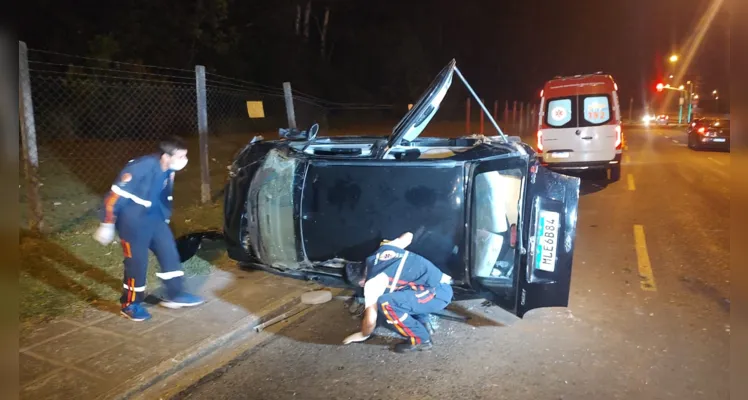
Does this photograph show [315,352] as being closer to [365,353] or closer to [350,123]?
[365,353]

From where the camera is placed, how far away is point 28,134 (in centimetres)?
576

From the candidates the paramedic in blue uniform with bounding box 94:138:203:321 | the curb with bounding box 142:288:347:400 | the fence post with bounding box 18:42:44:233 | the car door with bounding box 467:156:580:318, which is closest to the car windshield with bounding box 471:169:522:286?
the car door with bounding box 467:156:580:318

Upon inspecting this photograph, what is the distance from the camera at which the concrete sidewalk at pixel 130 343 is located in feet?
11.4

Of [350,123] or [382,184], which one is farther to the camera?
[350,123]

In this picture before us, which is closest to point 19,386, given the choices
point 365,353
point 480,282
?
point 365,353

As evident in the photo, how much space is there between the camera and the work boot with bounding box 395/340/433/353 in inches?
159

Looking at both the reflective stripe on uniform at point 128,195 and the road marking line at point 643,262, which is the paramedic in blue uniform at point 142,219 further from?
the road marking line at point 643,262

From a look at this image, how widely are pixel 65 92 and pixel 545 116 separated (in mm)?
11276

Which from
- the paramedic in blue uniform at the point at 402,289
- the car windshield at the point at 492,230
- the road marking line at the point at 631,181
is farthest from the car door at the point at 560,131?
the paramedic in blue uniform at the point at 402,289

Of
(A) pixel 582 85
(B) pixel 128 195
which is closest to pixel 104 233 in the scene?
(B) pixel 128 195

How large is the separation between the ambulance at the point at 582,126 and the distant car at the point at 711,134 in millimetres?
9678

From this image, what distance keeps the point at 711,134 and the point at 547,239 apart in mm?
A: 18663

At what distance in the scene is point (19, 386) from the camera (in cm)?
336

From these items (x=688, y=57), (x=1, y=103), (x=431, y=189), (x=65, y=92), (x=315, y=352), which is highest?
(x=688, y=57)
